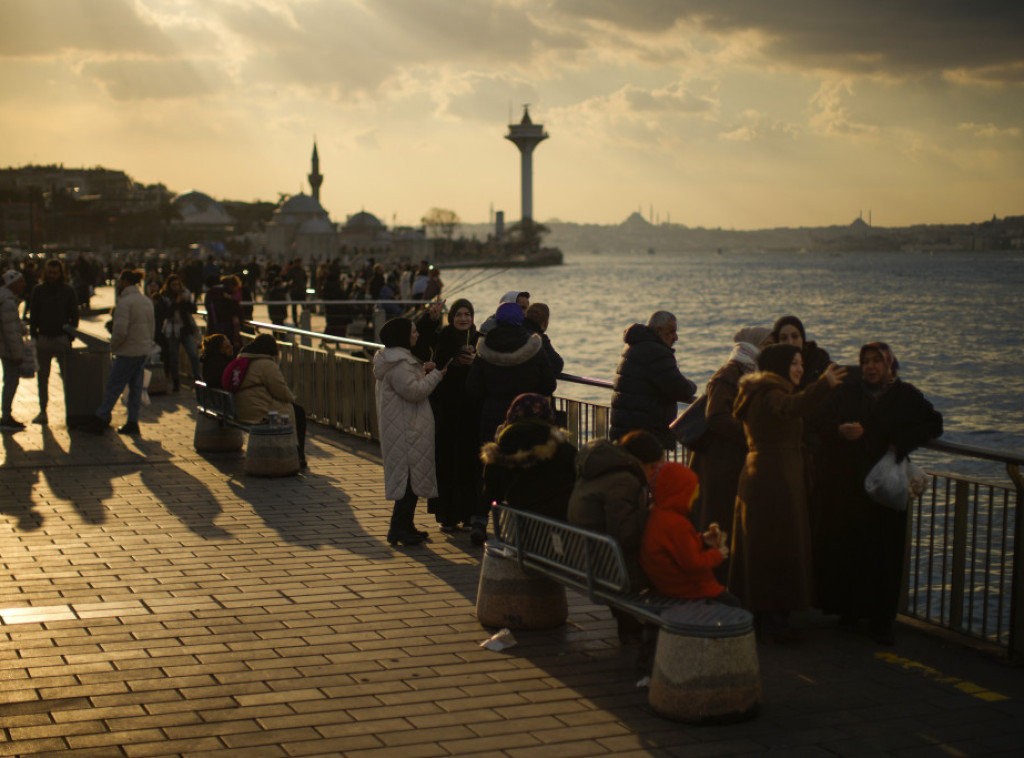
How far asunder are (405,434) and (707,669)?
368cm

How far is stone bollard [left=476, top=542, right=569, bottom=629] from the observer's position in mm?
6477

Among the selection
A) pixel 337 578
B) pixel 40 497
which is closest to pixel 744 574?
pixel 337 578

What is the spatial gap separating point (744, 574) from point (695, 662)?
4.10 feet

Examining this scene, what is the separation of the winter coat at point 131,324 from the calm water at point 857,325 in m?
3.67

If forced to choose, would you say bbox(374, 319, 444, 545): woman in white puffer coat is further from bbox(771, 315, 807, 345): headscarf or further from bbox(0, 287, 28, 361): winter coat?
bbox(0, 287, 28, 361): winter coat

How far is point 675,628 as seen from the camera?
512 centimetres

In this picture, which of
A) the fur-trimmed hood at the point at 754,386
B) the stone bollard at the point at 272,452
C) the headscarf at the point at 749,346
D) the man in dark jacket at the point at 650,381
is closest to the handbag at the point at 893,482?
the fur-trimmed hood at the point at 754,386

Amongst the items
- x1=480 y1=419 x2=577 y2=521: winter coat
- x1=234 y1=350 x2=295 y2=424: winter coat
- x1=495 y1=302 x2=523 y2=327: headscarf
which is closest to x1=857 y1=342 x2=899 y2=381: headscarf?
x1=480 y1=419 x2=577 y2=521: winter coat

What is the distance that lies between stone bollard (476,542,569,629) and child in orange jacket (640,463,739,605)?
1130mm

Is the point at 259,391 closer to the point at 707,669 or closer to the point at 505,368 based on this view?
the point at 505,368

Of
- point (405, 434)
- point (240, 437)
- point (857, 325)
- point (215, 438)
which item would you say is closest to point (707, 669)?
point (405, 434)

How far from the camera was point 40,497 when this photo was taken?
10.0 meters

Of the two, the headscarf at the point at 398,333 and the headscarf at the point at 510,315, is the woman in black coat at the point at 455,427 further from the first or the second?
the headscarf at the point at 510,315

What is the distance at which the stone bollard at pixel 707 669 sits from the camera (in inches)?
201
